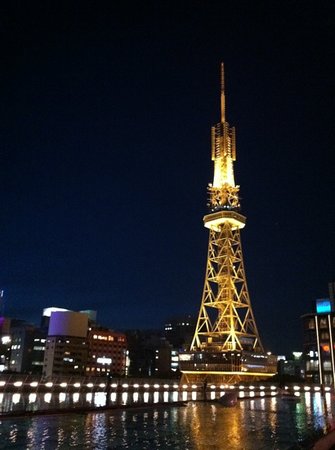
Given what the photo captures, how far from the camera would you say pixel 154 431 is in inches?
859

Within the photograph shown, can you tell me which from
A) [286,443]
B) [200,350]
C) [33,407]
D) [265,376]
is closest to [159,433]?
[286,443]

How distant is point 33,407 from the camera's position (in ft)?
102

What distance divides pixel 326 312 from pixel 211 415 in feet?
273

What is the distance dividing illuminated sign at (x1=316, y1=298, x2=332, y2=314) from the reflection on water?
81425 millimetres

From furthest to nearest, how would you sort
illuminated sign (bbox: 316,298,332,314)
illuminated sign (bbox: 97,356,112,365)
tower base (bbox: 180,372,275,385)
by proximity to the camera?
illuminated sign (bbox: 97,356,112,365)
illuminated sign (bbox: 316,298,332,314)
tower base (bbox: 180,372,275,385)

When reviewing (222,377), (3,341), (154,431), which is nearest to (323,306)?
(222,377)

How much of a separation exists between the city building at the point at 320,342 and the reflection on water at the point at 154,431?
7755 cm

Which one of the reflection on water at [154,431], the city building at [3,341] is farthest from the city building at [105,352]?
the reflection on water at [154,431]

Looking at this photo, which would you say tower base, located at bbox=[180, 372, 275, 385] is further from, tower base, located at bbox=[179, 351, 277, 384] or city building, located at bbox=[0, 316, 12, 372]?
city building, located at bbox=[0, 316, 12, 372]

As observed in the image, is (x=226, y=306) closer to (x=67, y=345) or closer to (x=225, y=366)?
(x=225, y=366)

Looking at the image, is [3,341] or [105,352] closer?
[3,341]

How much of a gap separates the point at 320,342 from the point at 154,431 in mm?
90730

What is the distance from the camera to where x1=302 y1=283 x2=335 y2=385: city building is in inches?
3947

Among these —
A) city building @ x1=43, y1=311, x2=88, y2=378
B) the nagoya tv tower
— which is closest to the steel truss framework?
the nagoya tv tower
